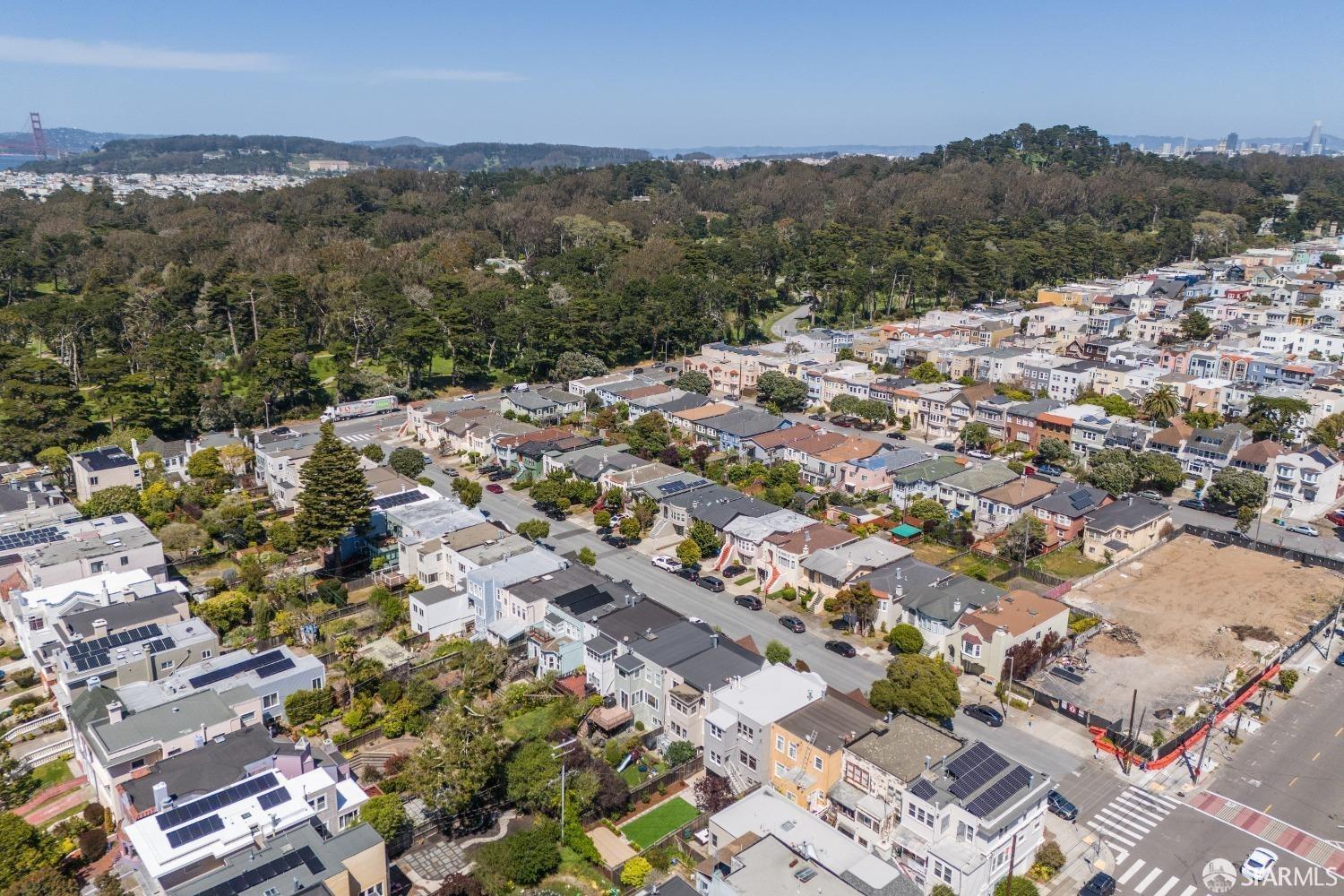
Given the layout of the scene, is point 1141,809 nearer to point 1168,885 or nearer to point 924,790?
point 1168,885

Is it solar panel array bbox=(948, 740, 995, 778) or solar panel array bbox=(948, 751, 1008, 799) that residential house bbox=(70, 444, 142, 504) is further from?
solar panel array bbox=(948, 751, 1008, 799)

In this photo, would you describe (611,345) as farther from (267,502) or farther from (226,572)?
(226,572)

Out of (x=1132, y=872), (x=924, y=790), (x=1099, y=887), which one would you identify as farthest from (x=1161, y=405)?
(x=924, y=790)

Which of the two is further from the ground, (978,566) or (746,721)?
(746,721)

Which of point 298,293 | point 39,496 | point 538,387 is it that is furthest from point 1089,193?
point 39,496

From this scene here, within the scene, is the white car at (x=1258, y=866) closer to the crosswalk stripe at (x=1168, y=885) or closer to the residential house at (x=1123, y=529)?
the crosswalk stripe at (x=1168, y=885)
